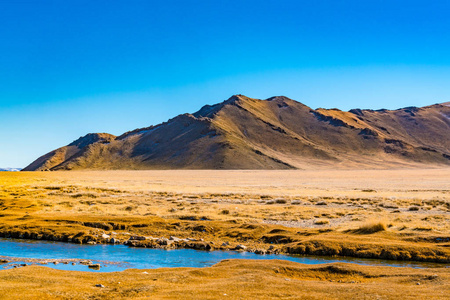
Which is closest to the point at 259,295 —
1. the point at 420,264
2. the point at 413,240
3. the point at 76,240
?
the point at 420,264

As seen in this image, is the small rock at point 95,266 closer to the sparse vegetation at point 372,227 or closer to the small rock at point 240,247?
the small rock at point 240,247

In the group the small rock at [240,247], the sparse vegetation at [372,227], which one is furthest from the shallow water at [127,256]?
the sparse vegetation at [372,227]

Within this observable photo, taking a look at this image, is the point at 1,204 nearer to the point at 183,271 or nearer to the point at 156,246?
the point at 156,246

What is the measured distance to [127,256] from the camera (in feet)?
64.2

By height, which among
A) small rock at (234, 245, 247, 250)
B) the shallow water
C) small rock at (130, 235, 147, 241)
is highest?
small rock at (130, 235, 147, 241)

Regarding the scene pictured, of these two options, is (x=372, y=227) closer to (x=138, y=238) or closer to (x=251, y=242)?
(x=251, y=242)

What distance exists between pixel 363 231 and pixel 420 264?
5.95 metres

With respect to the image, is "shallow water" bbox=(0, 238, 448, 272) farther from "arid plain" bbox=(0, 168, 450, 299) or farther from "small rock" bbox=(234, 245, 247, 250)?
"arid plain" bbox=(0, 168, 450, 299)

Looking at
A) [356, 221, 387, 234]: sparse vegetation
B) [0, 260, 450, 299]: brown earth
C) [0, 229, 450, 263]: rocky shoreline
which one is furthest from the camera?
[356, 221, 387, 234]: sparse vegetation

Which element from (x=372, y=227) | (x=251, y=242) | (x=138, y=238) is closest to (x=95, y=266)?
(x=138, y=238)

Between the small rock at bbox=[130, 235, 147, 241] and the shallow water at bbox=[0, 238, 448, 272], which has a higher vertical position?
the small rock at bbox=[130, 235, 147, 241]

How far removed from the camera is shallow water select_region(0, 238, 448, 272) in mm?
17625

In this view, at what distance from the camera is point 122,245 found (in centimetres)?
2256

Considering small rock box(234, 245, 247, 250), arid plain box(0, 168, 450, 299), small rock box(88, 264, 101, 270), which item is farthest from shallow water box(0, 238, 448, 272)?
arid plain box(0, 168, 450, 299)
